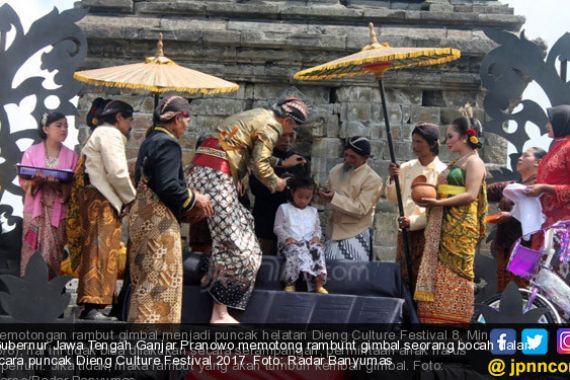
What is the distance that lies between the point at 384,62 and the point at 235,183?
1.51m

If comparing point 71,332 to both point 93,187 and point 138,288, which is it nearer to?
point 138,288

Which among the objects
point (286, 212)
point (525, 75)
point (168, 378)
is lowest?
point (168, 378)

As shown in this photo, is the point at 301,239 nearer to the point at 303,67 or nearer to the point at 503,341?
the point at 503,341

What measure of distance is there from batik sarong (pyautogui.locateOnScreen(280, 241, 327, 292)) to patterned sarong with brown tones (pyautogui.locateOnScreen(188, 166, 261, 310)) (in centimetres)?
24

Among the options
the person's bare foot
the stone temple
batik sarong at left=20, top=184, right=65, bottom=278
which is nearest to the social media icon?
the person's bare foot

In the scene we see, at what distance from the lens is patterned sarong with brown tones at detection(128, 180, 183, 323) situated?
825 centimetres

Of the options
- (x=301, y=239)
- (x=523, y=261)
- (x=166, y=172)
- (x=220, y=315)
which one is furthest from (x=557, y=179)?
(x=166, y=172)

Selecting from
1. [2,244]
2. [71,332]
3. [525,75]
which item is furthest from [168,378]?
[525,75]

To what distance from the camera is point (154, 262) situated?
8.31 metres

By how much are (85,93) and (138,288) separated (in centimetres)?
340

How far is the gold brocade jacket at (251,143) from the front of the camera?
29.4ft

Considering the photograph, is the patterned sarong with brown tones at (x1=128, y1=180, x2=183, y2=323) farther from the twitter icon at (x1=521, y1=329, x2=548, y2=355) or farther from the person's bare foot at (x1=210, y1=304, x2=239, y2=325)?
the twitter icon at (x1=521, y1=329, x2=548, y2=355)

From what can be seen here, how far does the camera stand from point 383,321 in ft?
28.3

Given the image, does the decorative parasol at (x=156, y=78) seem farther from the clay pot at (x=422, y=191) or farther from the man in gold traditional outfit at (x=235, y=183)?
the clay pot at (x=422, y=191)
